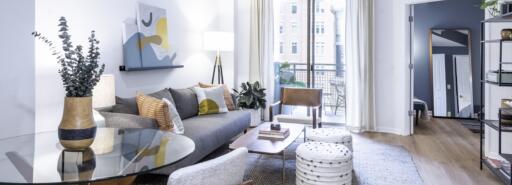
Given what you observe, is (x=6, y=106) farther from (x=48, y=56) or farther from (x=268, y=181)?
(x=268, y=181)

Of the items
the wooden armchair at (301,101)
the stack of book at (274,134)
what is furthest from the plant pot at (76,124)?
the wooden armchair at (301,101)

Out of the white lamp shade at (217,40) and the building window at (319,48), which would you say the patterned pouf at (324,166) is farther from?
the building window at (319,48)

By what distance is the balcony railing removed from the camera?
5848 mm

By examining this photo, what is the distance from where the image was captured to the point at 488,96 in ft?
12.3

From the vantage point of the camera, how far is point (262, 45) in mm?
5844

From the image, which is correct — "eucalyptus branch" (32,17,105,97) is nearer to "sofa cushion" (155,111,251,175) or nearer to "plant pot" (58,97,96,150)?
"plant pot" (58,97,96,150)

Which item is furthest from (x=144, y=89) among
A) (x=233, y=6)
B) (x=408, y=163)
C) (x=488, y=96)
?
(x=488, y=96)

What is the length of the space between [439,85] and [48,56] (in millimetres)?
6104

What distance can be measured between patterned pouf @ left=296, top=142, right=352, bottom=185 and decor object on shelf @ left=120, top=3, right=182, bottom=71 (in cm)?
209

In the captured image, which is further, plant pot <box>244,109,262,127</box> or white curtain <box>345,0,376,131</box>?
plant pot <box>244,109,262,127</box>

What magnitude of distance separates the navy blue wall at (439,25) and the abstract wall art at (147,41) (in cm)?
461

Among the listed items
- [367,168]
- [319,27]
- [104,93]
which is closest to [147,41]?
[104,93]

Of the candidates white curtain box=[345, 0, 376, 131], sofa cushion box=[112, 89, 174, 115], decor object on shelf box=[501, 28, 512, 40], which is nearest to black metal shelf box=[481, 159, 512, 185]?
decor object on shelf box=[501, 28, 512, 40]

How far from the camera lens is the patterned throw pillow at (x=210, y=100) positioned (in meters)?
4.41
